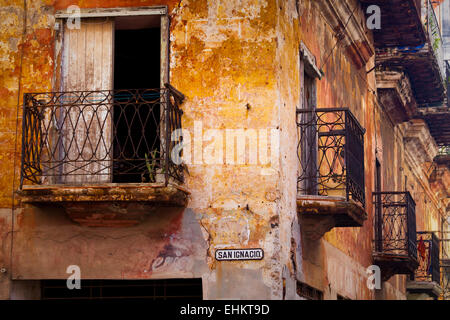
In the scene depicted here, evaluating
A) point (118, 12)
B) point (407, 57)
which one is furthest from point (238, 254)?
point (407, 57)

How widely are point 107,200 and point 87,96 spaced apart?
59.5 inches

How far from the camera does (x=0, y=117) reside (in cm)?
1126

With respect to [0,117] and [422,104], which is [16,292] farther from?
[422,104]

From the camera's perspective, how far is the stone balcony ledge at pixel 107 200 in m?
10.2

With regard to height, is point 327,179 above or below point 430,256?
above

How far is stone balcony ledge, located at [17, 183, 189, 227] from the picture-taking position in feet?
33.6

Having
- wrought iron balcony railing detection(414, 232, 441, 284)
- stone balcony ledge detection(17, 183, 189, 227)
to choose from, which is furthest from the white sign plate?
wrought iron balcony railing detection(414, 232, 441, 284)

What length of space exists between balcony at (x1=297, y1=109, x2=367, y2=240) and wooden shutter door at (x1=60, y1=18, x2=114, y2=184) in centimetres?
247

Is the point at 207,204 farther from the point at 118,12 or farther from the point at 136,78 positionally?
the point at 136,78

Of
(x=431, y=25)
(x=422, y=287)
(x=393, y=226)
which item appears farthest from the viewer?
(x=422, y=287)

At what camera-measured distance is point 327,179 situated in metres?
11.7

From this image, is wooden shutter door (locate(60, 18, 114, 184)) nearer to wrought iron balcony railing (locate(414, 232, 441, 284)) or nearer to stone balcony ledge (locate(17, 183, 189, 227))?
stone balcony ledge (locate(17, 183, 189, 227))

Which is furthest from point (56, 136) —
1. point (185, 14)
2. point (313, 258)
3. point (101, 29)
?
point (313, 258)

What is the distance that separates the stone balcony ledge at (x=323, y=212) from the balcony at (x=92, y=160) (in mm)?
1697
